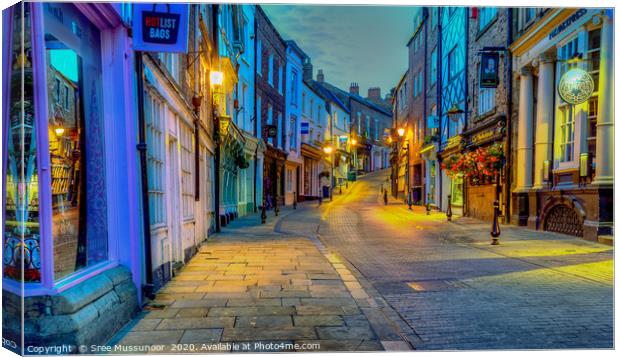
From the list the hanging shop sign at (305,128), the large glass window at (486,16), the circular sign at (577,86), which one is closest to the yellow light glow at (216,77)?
the circular sign at (577,86)

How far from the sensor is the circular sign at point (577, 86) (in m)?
7.41

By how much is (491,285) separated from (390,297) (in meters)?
1.31

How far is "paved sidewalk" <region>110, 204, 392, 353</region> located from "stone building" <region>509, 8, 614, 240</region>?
5.20m

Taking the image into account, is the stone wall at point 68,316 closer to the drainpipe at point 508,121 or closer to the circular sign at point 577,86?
the circular sign at point 577,86

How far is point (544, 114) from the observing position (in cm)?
1146

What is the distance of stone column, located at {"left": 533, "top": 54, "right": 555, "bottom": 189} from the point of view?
1132cm

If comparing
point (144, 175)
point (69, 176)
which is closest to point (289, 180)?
point (144, 175)

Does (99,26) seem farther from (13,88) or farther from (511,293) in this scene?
(511,293)

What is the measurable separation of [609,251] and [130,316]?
7426 millimetres

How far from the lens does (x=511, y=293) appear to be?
16.9ft

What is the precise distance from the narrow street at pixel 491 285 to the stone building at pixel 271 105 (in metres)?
8.98

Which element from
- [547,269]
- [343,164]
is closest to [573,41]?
[547,269]

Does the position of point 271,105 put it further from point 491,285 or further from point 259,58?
point 491,285

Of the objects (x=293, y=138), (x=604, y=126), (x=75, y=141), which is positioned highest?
(x=293, y=138)
